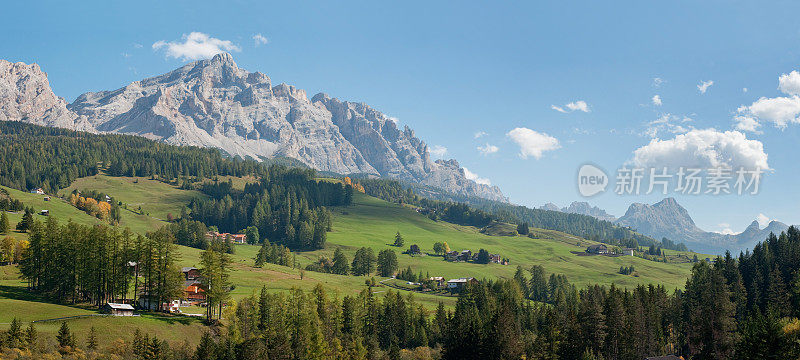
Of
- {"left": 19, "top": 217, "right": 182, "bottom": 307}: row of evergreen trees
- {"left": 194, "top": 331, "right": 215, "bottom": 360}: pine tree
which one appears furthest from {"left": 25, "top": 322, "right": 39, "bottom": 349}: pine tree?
{"left": 19, "top": 217, "right": 182, "bottom": 307}: row of evergreen trees

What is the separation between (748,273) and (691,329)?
41630mm

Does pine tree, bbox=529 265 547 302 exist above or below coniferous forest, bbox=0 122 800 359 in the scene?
below

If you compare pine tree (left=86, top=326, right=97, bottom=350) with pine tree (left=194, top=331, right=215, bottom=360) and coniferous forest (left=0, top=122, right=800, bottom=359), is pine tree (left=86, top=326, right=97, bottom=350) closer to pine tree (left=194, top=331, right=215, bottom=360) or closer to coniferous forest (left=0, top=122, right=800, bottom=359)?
coniferous forest (left=0, top=122, right=800, bottom=359)

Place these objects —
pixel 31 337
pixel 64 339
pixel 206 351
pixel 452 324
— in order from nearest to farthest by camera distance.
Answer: pixel 31 337 → pixel 64 339 → pixel 206 351 → pixel 452 324

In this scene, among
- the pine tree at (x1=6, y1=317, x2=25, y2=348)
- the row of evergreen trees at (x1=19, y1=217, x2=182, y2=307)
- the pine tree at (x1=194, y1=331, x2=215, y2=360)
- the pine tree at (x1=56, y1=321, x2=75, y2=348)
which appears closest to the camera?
the pine tree at (x1=6, y1=317, x2=25, y2=348)

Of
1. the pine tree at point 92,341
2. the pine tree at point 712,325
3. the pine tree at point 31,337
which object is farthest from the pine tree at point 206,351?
the pine tree at point 712,325

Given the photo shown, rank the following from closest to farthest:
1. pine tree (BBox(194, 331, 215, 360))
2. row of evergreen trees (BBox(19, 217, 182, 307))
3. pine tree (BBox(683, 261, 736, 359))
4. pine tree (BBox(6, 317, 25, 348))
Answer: pine tree (BBox(6, 317, 25, 348)) → pine tree (BBox(194, 331, 215, 360)) → pine tree (BBox(683, 261, 736, 359)) → row of evergreen trees (BBox(19, 217, 182, 307))

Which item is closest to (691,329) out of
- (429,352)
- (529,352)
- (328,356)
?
(529,352)

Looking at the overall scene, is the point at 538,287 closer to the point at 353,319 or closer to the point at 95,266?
the point at 353,319

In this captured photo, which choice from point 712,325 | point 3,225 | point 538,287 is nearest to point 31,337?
point 3,225

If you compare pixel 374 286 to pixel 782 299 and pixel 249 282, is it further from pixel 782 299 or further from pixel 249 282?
pixel 782 299

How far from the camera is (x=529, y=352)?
90500mm

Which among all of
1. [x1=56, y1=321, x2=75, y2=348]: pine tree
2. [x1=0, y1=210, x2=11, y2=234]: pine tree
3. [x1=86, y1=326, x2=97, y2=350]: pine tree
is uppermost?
[x1=0, y1=210, x2=11, y2=234]: pine tree

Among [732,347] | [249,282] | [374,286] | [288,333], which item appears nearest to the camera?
[732,347]
